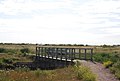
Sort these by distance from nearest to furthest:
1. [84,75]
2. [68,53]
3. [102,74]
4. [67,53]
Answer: [84,75], [102,74], [68,53], [67,53]

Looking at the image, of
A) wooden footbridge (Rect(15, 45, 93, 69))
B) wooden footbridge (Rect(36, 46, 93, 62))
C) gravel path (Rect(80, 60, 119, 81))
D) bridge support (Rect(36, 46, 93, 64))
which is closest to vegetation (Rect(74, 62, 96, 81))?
gravel path (Rect(80, 60, 119, 81))

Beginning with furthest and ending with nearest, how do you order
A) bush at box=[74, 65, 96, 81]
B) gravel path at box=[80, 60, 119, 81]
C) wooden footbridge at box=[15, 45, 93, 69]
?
wooden footbridge at box=[15, 45, 93, 69] < gravel path at box=[80, 60, 119, 81] < bush at box=[74, 65, 96, 81]

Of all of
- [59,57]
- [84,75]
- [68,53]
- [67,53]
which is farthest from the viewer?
[59,57]

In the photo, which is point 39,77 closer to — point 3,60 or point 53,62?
point 53,62

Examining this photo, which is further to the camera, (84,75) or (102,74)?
(102,74)

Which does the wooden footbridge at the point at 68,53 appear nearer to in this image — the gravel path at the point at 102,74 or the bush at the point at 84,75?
the gravel path at the point at 102,74

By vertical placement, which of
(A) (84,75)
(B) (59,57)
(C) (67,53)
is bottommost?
(B) (59,57)

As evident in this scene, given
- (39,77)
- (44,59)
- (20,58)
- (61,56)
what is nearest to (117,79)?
(39,77)

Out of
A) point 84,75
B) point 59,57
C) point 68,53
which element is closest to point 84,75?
point 84,75

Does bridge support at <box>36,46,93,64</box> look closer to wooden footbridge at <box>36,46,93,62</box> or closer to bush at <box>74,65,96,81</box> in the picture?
wooden footbridge at <box>36,46,93,62</box>

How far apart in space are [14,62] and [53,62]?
995 centimetres

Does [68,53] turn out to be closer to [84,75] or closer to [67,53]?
[67,53]

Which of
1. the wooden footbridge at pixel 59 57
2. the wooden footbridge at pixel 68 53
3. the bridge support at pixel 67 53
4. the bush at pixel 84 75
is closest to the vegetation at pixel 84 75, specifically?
the bush at pixel 84 75

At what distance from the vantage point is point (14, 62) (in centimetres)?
5203
